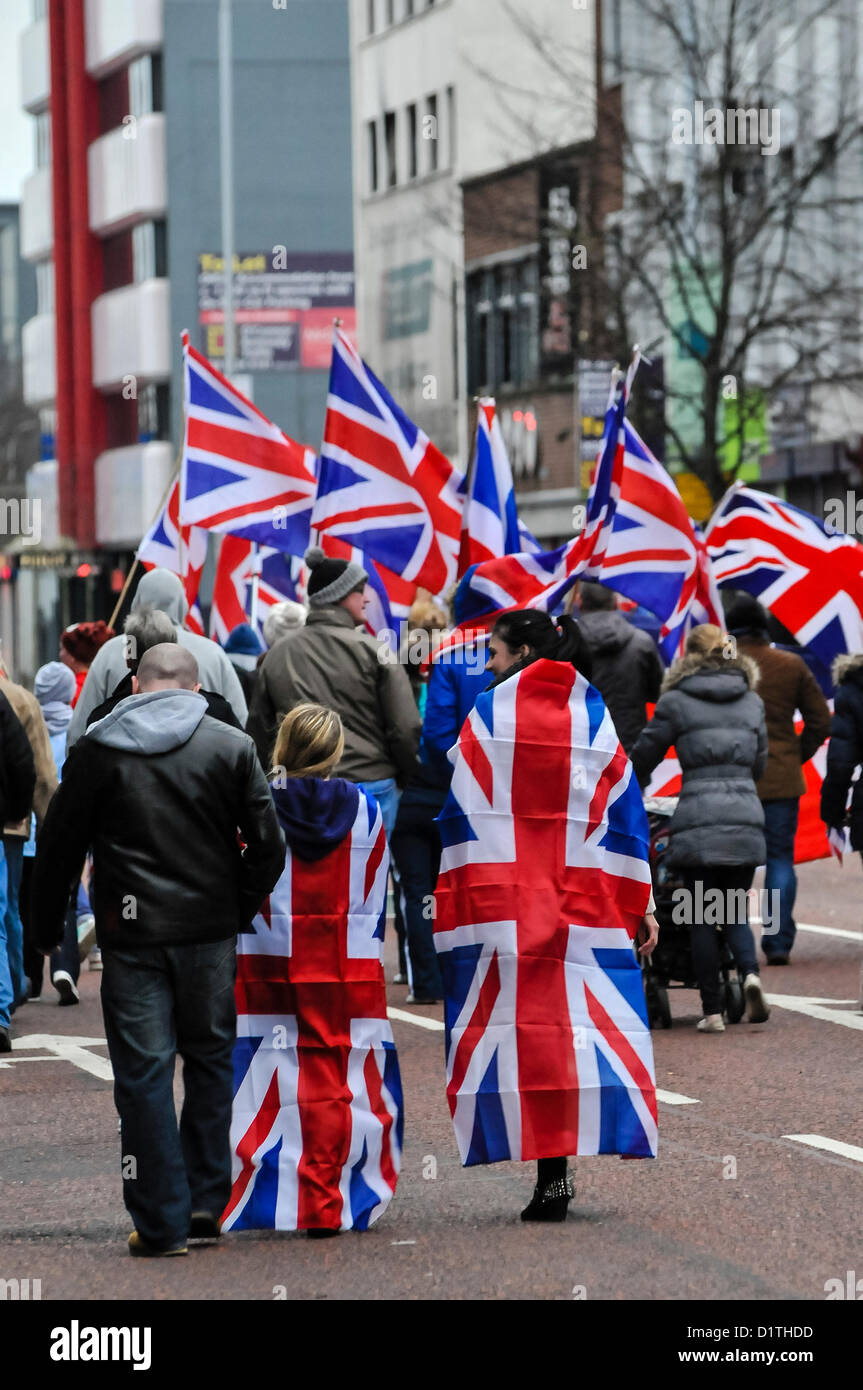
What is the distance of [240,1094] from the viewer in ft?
25.4

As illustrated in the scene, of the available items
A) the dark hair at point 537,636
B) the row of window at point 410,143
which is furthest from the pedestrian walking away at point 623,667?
the row of window at point 410,143

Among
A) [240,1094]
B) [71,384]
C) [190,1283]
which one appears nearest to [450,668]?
[240,1094]

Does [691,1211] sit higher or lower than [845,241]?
lower

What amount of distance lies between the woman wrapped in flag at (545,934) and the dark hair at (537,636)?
0.17 m

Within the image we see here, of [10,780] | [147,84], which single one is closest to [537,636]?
[10,780]

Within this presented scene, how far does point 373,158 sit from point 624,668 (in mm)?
41548

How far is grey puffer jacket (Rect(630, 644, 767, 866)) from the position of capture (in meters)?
11.6

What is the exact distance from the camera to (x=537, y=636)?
8188 mm

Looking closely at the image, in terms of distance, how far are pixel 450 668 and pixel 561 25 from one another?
124 feet

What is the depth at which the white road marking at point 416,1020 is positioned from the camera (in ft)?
39.2

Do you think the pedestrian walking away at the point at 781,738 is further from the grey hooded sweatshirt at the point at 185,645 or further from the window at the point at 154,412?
the window at the point at 154,412

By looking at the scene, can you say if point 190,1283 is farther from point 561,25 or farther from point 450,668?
point 561,25

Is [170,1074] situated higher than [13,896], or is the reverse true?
[170,1074]

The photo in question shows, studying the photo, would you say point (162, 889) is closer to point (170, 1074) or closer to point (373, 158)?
point (170, 1074)
